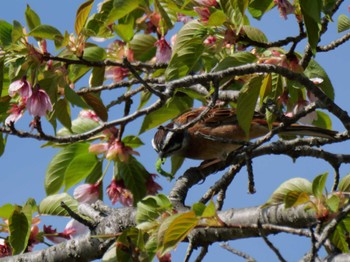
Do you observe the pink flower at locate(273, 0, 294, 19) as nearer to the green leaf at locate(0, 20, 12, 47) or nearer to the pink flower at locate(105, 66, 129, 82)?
the pink flower at locate(105, 66, 129, 82)

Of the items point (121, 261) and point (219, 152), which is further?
point (219, 152)

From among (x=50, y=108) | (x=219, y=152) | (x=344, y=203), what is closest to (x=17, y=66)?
(x=50, y=108)

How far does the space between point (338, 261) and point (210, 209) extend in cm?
48

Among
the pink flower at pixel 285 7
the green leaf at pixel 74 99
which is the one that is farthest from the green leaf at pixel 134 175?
the pink flower at pixel 285 7

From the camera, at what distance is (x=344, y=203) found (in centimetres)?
292

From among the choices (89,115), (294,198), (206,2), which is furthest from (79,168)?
(294,198)

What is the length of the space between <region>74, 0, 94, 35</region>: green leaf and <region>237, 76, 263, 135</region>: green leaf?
0.88 m

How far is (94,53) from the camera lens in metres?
4.09

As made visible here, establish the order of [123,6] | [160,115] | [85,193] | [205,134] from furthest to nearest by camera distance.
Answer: [205,134]
[85,193]
[160,115]
[123,6]

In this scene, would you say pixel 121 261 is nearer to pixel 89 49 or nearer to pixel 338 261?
pixel 338 261

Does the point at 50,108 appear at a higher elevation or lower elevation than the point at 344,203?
higher

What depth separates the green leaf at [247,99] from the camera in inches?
135

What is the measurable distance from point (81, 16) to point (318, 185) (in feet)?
5.23

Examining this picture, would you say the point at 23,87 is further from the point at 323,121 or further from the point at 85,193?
the point at 323,121
